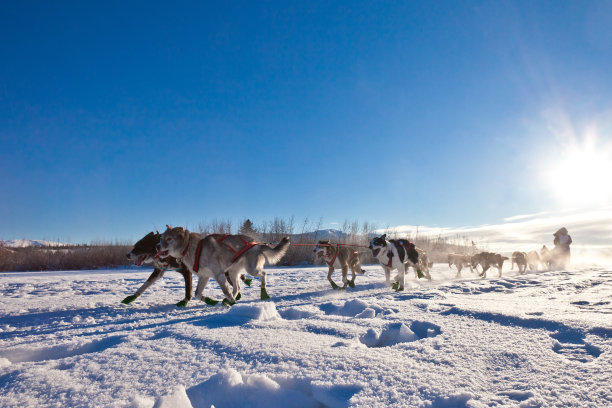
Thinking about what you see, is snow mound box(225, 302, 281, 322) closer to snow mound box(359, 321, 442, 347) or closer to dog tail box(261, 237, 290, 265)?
snow mound box(359, 321, 442, 347)

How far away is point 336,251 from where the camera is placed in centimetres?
808

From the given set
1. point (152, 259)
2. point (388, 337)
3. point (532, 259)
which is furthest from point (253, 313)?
point (532, 259)

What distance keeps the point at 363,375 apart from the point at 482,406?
0.56 m

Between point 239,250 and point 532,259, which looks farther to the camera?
point 532,259

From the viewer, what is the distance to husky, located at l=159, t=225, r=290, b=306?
5.21 meters

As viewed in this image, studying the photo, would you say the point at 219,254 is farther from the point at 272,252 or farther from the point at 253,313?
the point at 253,313

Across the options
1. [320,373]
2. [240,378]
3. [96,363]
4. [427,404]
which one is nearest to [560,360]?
[427,404]

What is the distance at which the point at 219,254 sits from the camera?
5383mm

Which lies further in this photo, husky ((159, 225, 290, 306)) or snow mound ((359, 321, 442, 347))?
husky ((159, 225, 290, 306))

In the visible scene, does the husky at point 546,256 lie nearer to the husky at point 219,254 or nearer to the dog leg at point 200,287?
the husky at point 219,254

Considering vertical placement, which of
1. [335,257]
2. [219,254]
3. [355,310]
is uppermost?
[219,254]

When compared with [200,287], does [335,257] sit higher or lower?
higher

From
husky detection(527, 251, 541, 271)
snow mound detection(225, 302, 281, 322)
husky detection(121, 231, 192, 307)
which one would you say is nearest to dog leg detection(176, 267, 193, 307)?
husky detection(121, 231, 192, 307)

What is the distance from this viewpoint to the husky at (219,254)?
17.1 feet
